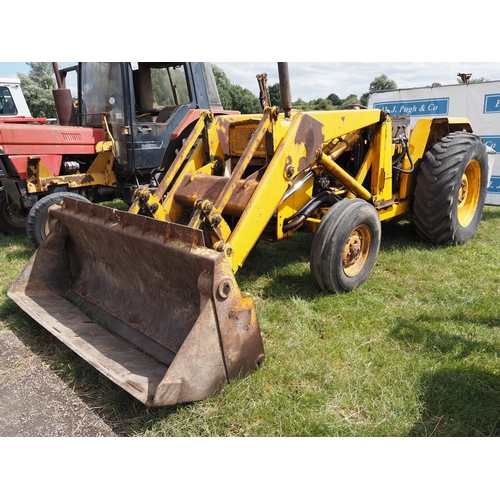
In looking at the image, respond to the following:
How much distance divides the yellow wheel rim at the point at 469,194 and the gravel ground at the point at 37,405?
492cm

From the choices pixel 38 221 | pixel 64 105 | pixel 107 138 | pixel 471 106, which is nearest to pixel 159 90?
pixel 107 138

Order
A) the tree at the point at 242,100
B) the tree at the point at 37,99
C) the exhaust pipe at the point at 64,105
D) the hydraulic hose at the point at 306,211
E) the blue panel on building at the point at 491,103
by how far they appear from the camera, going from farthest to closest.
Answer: the tree at the point at 242,100
the tree at the point at 37,99
the blue panel on building at the point at 491,103
the exhaust pipe at the point at 64,105
the hydraulic hose at the point at 306,211

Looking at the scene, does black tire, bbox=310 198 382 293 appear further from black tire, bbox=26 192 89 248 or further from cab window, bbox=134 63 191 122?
cab window, bbox=134 63 191 122

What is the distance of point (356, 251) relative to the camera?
4.25 m

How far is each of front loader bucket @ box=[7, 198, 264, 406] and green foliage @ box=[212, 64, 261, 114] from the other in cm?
2449

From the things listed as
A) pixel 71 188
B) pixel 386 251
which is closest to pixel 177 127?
pixel 71 188

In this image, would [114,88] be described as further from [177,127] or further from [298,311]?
[298,311]

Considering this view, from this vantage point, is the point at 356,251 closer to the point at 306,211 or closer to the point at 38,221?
the point at 306,211

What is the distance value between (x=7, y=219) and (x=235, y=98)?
929 inches

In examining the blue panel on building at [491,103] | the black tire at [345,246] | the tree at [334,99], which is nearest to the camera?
the black tire at [345,246]

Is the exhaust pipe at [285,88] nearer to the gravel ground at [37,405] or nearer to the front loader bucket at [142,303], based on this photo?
the front loader bucket at [142,303]

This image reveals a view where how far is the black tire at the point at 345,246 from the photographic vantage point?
3842 mm

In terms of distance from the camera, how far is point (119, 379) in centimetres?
263

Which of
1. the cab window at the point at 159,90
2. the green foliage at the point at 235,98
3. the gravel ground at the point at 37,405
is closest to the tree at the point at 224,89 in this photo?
the green foliage at the point at 235,98
